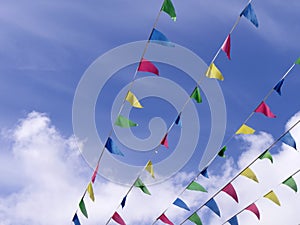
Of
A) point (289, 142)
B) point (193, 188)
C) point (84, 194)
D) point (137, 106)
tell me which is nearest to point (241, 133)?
point (289, 142)

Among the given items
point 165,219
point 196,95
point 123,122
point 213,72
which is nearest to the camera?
point 213,72

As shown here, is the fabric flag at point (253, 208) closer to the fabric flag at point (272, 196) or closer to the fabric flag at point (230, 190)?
the fabric flag at point (272, 196)

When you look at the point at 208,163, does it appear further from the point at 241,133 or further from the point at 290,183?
the point at 290,183

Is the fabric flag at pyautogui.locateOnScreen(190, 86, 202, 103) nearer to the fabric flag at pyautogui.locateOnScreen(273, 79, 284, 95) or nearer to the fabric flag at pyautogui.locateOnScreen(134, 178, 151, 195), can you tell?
the fabric flag at pyautogui.locateOnScreen(273, 79, 284, 95)

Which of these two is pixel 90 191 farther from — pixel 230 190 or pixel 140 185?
pixel 230 190

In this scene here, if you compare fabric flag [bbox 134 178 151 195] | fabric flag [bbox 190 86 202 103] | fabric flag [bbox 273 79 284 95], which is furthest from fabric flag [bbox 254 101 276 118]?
fabric flag [bbox 134 178 151 195]

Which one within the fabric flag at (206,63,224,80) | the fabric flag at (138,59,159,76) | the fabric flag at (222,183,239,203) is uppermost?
the fabric flag at (138,59,159,76)

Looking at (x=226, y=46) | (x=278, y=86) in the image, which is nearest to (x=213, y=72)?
(x=226, y=46)

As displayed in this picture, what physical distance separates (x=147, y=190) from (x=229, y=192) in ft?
4.91

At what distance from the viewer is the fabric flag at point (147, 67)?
6.72m

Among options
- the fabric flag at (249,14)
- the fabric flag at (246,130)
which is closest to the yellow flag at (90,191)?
the fabric flag at (246,130)

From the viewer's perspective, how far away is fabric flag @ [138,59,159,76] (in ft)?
22.1

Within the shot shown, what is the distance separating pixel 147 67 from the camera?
675 cm

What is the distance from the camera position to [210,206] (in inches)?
319
